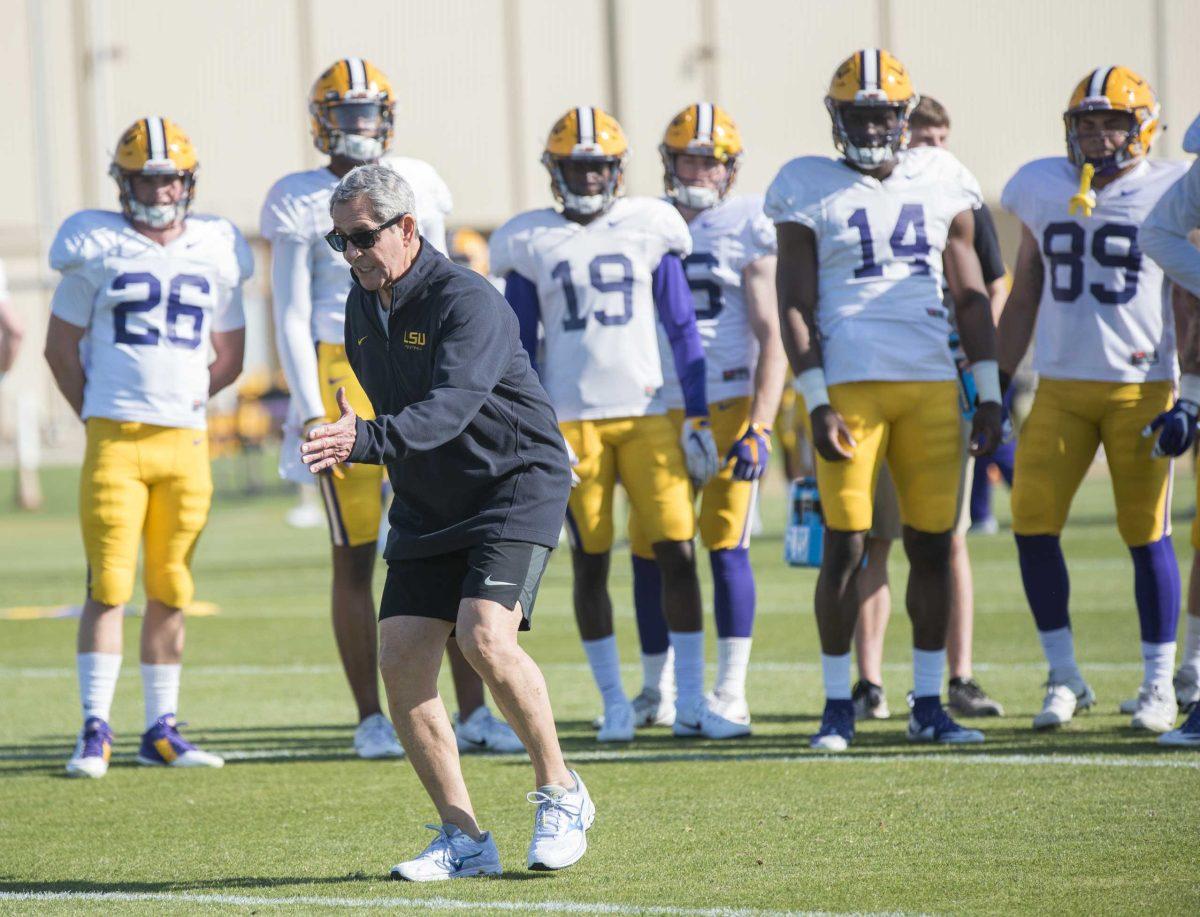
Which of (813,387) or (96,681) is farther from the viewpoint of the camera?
(96,681)

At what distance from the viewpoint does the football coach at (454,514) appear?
13.9 feet

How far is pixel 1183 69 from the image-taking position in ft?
95.8

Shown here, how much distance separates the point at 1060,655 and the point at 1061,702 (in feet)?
0.63

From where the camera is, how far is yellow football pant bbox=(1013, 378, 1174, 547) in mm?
6109

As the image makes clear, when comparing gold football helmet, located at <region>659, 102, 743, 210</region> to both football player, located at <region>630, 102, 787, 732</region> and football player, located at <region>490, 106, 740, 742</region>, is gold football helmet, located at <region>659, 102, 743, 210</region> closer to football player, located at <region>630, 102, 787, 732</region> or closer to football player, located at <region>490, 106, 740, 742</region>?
football player, located at <region>630, 102, 787, 732</region>

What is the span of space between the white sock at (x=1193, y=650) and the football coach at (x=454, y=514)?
2.78 m

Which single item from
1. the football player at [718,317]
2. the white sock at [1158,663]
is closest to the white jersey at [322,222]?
the football player at [718,317]

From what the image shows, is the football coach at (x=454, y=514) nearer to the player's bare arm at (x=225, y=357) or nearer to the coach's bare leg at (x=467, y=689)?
the coach's bare leg at (x=467, y=689)

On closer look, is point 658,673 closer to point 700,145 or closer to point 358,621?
point 358,621

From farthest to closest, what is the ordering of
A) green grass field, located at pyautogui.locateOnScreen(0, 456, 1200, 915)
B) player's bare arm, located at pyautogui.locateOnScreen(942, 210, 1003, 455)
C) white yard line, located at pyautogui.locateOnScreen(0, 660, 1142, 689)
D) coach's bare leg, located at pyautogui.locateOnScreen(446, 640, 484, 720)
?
white yard line, located at pyautogui.locateOnScreen(0, 660, 1142, 689) < coach's bare leg, located at pyautogui.locateOnScreen(446, 640, 484, 720) < player's bare arm, located at pyautogui.locateOnScreen(942, 210, 1003, 455) < green grass field, located at pyautogui.locateOnScreen(0, 456, 1200, 915)

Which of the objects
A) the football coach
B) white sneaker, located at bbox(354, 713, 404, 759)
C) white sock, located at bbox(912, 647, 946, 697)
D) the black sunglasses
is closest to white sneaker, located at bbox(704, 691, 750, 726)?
white sock, located at bbox(912, 647, 946, 697)

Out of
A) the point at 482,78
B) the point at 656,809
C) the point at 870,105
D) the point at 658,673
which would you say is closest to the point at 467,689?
the point at 658,673

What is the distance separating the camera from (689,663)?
21.3 ft

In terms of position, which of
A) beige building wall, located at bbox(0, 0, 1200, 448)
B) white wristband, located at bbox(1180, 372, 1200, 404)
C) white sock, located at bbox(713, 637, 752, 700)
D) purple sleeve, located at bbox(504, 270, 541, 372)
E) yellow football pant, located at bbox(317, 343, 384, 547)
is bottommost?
white sock, located at bbox(713, 637, 752, 700)
